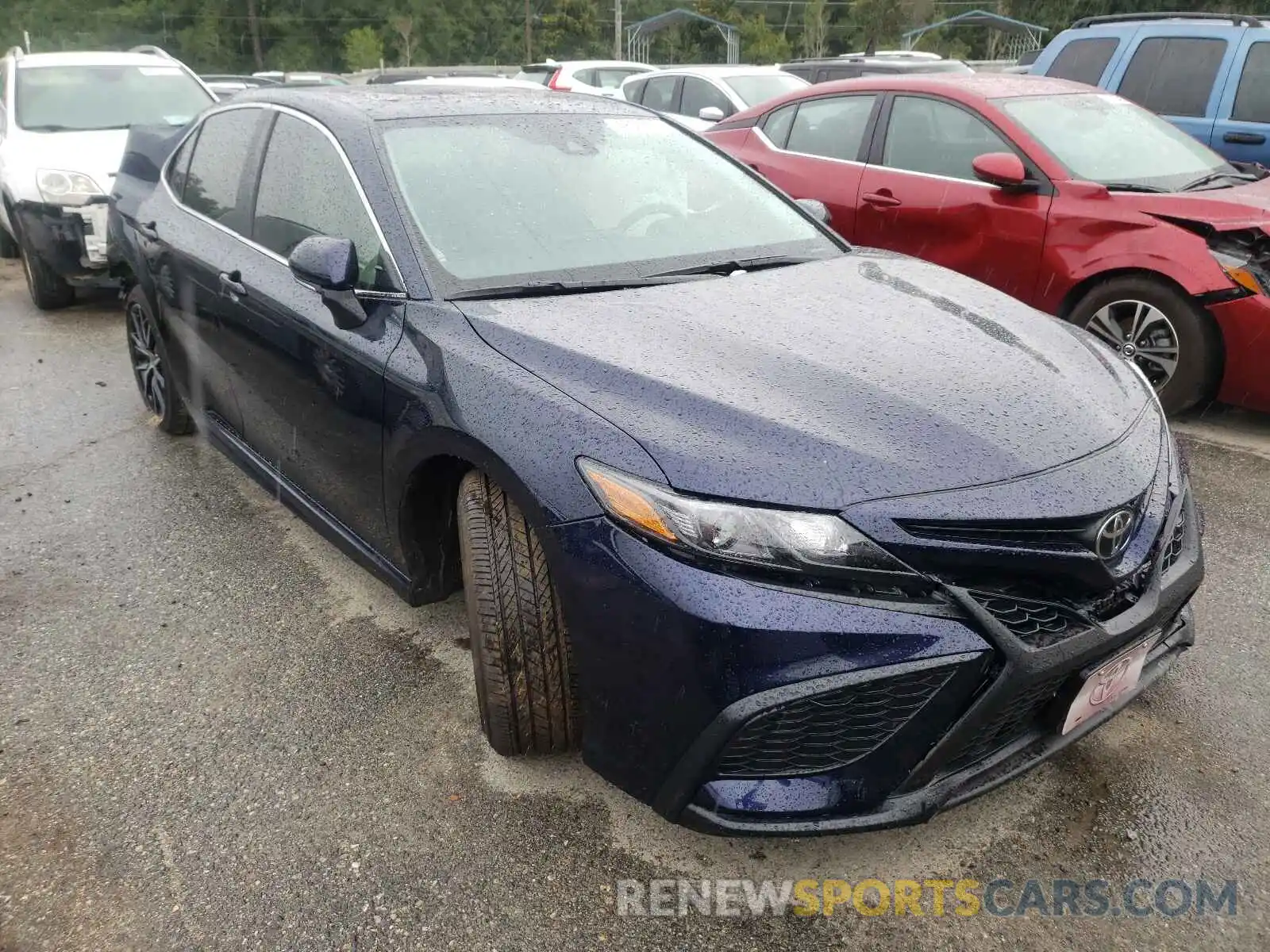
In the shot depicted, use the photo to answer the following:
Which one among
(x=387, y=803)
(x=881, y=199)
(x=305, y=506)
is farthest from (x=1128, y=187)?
(x=387, y=803)

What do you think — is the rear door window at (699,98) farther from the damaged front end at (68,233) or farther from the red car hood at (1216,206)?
the red car hood at (1216,206)

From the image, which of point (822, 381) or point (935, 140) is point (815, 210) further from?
point (935, 140)

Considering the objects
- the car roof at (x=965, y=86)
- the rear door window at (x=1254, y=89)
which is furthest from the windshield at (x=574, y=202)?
the rear door window at (x=1254, y=89)

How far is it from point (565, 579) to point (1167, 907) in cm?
145

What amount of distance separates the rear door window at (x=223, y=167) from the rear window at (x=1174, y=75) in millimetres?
5949

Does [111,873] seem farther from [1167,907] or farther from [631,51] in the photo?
[631,51]

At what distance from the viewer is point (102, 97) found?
7.62 m

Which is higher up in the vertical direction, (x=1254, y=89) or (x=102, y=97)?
(x=102, y=97)

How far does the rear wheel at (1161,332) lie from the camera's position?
4344 mm

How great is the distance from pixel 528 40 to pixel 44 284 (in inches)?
1992

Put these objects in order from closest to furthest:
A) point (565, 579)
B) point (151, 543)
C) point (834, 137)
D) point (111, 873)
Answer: point (565, 579), point (111, 873), point (151, 543), point (834, 137)

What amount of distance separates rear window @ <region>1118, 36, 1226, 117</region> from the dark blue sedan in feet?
16.4

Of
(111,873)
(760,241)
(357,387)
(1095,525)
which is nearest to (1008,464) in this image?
(1095,525)

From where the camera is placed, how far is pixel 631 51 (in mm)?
38312
